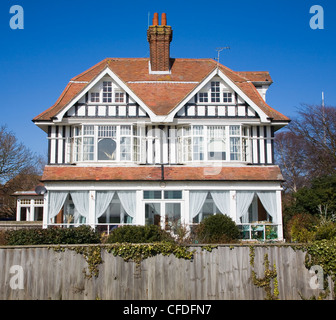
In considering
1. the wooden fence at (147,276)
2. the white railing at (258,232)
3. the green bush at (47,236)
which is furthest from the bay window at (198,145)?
the wooden fence at (147,276)

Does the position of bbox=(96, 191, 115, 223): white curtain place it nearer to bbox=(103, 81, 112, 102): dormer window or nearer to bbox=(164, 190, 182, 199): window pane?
bbox=(164, 190, 182, 199): window pane

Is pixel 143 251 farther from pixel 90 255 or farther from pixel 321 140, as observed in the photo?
pixel 321 140

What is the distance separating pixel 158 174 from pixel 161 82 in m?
6.79

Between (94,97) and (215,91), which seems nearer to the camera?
(94,97)

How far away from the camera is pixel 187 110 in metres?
23.1

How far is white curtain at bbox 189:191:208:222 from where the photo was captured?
21.9 metres

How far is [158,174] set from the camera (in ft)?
72.3

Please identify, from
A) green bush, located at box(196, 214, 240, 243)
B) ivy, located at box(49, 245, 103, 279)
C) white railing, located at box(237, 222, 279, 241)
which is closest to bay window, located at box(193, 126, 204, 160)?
white railing, located at box(237, 222, 279, 241)

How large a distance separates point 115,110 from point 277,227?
35.6 feet

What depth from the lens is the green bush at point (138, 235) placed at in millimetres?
14047

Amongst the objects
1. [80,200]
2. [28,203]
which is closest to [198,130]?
[80,200]
